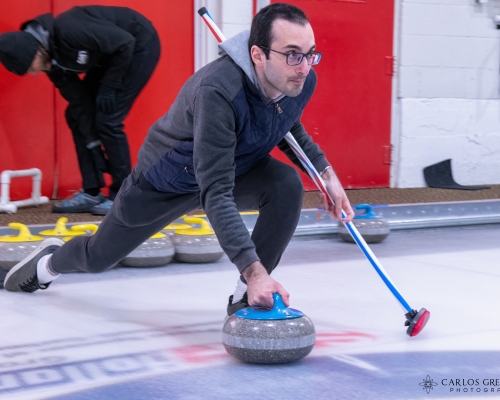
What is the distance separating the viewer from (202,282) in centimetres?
306

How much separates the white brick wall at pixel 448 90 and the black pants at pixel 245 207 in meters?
3.78

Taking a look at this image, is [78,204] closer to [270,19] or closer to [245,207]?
[245,207]

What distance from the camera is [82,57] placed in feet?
12.8

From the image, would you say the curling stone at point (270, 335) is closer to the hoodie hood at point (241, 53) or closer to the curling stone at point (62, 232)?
the hoodie hood at point (241, 53)

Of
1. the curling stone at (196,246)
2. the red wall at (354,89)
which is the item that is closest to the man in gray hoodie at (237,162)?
the curling stone at (196,246)

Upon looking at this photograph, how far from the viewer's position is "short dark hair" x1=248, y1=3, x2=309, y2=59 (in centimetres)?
198

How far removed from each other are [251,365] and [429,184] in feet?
14.3

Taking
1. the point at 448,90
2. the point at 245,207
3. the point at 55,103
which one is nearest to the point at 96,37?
the point at 55,103

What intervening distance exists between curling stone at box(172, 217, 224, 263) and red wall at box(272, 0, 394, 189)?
2.22 meters

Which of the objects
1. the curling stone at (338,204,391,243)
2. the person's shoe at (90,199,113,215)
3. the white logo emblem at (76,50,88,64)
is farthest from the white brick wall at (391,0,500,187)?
the white logo emblem at (76,50,88,64)

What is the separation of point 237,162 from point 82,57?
200 centimetres

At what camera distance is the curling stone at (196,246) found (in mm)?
3389

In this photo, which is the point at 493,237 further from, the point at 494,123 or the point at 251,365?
the point at 251,365

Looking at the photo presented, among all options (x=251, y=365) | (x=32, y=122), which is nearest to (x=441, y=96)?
(x=32, y=122)
